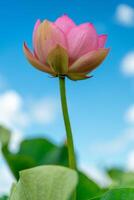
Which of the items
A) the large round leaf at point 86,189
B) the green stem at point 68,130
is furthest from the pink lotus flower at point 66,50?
the large round leaf at point 86,189

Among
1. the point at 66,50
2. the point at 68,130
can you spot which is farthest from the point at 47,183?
the point at 66,50

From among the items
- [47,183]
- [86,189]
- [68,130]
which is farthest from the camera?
[86,189]

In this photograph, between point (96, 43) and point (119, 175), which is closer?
point (96, 43)

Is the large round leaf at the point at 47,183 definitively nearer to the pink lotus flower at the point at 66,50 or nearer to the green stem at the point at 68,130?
the green stem at the point at 68,130

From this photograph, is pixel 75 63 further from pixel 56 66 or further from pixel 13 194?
pixel 13 194

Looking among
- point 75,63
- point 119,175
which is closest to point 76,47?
point 75,63

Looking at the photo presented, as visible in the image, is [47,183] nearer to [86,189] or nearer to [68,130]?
[68,130]

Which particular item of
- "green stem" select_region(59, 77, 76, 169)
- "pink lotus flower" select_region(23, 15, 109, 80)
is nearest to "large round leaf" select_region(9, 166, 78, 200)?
"green stem" select_region(59, 77, 76, 169)

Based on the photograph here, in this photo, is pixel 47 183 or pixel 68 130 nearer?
pixel 47 183

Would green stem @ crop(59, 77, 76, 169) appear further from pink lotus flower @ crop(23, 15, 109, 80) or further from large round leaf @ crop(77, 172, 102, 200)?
large round leaf @ crop(77, 172, 102, 200)
